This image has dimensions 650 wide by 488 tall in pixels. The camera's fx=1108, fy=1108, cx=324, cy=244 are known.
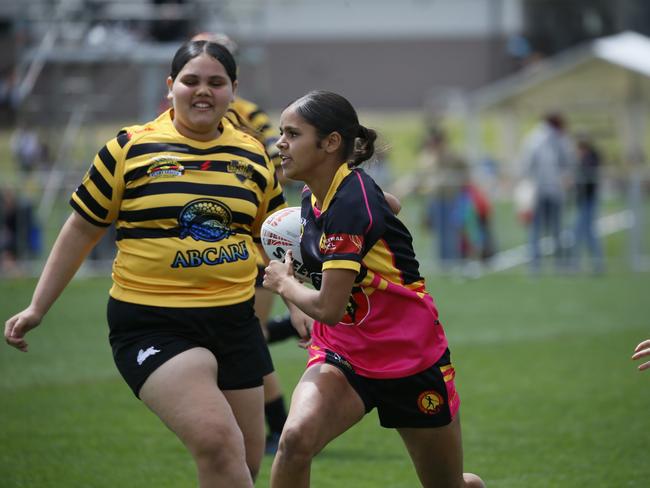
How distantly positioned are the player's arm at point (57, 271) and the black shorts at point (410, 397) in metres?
1.20

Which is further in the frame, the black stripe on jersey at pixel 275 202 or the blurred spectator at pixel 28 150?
the blurred spectator at pixel 28 150

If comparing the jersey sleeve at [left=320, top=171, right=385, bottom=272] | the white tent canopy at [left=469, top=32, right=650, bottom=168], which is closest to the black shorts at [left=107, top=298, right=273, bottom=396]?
the jersey sleeve at [left=320, top=171, right=385, bottom=272]

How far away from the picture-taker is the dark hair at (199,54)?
4773 millimetres

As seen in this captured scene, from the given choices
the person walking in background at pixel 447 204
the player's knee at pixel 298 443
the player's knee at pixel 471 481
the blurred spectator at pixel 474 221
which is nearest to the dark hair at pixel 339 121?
the player's knee at pixel 298 443

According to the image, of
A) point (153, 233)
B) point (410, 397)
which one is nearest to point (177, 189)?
point (153, 233)

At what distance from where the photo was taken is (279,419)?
679 cm

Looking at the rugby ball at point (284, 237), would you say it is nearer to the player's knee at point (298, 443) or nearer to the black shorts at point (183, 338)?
the black shorts at point (183, 338)

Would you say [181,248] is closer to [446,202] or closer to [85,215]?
[85,215]

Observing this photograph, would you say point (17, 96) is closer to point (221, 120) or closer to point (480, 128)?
point (221, 120)

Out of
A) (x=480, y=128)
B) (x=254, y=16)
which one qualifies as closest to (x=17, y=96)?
(x=254, y=16)

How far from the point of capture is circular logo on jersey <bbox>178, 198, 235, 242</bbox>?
462 centimetres

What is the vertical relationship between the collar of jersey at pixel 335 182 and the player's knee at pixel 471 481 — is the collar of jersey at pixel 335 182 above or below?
above

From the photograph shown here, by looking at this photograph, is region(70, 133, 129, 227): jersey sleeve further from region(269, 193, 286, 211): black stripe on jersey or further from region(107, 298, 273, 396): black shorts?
region(269, 193, 286, 211): black stripe on jersey

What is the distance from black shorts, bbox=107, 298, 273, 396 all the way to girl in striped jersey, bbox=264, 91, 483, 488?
34 cm
